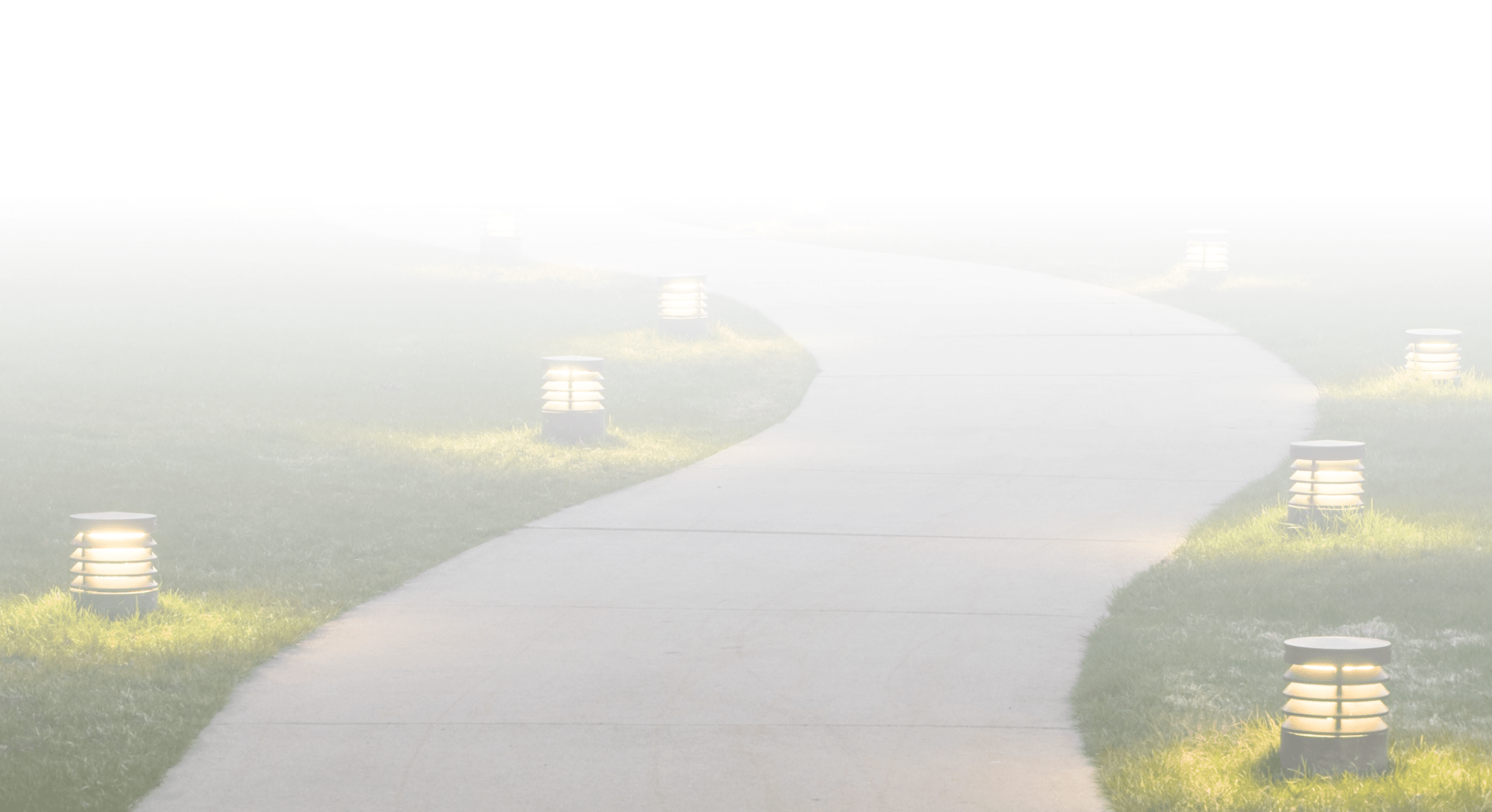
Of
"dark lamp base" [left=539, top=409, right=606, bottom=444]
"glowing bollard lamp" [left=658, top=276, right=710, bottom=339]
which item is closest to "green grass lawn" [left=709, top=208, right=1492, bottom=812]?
"dark lamp base" [left=539, top=409, right=606, bottom=444]

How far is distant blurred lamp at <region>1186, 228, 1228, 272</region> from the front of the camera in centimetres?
2650

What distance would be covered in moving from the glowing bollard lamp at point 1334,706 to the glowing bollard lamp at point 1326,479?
13.9 feet

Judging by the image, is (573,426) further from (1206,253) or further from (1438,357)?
(1206,253)

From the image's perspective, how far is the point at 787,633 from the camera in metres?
8.10

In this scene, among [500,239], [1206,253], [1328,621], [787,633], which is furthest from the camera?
[500,239]

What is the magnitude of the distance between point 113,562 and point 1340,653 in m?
5.69

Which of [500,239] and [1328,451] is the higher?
[500,239]

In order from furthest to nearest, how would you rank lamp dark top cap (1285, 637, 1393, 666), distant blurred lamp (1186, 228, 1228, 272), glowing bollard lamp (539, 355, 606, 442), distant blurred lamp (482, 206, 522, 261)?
distant blurred lamp (482, 206, 522, 261) → distant blurred lamp (1186, 228, 1228, 272) → glowing bollard lamp (539, 355, 606, 442) → lamp dark top cap (1285, 637, 1393, 666)

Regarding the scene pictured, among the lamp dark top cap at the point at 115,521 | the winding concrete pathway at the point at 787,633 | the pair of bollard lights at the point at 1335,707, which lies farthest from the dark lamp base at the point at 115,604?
the pair of bollard lights at the point at 1335,707

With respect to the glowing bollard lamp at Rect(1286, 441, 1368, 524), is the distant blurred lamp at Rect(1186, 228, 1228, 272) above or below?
above

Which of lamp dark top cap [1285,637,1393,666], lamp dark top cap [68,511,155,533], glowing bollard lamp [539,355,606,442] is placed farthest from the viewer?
glowing bollard lamp [539,355,606,442]

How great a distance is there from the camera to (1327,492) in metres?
10.0

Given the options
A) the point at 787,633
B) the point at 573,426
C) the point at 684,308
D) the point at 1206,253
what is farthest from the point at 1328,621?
the point at 1206,253

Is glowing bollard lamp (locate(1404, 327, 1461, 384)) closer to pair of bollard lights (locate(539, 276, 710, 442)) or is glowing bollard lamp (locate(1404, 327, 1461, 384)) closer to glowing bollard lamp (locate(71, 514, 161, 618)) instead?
pair of bollard lights (locate(539, 276, 710, 442))
